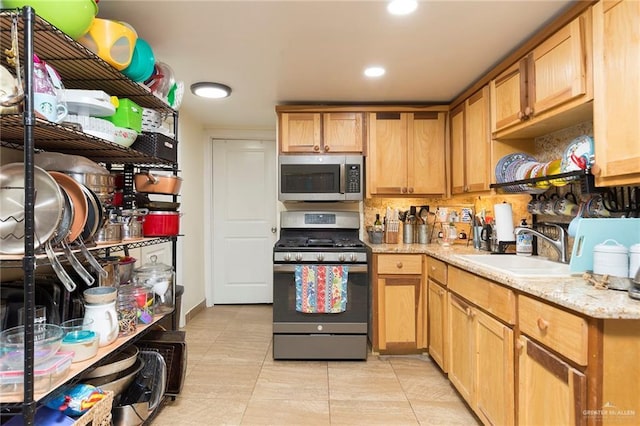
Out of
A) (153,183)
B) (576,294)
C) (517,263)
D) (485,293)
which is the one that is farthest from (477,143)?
(153,183)

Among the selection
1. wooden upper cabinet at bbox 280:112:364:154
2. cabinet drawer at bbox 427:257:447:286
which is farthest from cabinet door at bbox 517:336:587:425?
wooden upper cabinet at bbox 280:112:364:154

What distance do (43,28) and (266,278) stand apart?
340 centimetres

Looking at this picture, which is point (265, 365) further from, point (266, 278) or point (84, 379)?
point (266, 278)

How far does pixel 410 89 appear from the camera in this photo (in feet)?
8.96

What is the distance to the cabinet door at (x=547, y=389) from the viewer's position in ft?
3.77

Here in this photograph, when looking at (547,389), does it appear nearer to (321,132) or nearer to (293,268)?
(293,268)

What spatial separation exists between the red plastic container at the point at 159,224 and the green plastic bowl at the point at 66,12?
906mm

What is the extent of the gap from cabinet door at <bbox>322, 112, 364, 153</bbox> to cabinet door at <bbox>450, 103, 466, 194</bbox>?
2.55 feet

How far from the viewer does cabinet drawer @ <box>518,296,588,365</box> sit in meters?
1.13

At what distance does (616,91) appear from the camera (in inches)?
54.5

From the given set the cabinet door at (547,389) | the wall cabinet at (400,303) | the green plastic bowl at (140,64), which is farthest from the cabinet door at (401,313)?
the green plastic bowl at (140,64)

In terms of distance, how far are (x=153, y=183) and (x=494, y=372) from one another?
6.56 ft

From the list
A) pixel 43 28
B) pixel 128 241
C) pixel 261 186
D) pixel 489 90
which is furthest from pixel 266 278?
pixel 43 28

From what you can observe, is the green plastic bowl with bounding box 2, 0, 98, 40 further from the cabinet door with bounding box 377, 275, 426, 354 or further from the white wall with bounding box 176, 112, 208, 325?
the cabinet door with bounding box 377, 275, 426, 354
